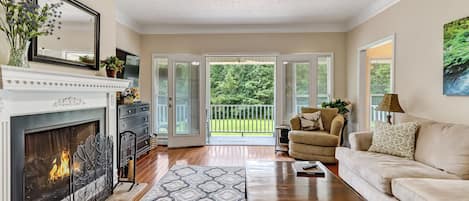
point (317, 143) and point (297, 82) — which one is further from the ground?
point (297, 82)

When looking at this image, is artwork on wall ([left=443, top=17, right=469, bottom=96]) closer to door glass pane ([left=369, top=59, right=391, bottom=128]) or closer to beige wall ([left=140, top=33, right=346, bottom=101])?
beige wall ([left=140, top=33, right=346, bottom=101])

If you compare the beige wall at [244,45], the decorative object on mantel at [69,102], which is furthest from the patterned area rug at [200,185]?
the beige wall at [244,45]

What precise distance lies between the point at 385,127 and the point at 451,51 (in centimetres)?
102

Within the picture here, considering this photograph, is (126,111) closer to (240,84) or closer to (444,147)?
(444,147)

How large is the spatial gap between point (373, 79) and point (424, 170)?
15.1 ft

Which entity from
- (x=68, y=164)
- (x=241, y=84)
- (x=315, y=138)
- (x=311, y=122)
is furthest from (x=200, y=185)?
(x=241, y=84)

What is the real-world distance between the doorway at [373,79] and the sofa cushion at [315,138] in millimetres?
923

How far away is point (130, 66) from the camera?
5750 millimetres

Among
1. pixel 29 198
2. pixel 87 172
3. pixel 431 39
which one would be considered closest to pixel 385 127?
pixel 431 39

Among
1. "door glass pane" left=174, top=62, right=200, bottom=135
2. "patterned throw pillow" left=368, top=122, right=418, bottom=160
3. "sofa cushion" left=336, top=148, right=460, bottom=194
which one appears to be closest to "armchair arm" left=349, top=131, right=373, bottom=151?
"patterned throw pillow" left=368, top=122, right=418, bottom=160

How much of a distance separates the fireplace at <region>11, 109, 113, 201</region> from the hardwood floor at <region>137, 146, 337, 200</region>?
36.5 inches

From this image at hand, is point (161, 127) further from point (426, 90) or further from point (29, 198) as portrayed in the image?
point (426, 90)

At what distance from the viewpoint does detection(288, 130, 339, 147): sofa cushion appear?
195 inches

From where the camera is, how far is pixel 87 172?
293 centimetres
